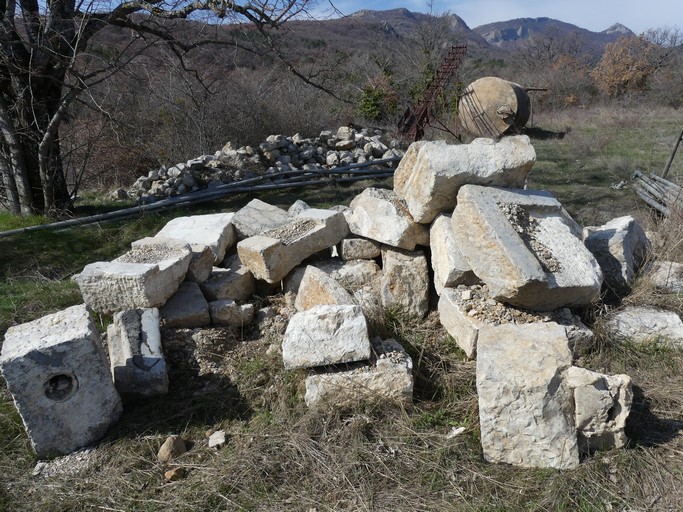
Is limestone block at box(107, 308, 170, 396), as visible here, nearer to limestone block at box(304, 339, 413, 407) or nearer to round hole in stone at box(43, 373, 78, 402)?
round hole in stone at box(43, 373, 78, 402)

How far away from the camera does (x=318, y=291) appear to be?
3.82m

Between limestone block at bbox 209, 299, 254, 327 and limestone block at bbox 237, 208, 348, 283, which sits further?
limestone block at bbox 237, 208, 348, 283

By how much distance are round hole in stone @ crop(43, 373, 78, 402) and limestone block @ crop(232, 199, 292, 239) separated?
2209 mm

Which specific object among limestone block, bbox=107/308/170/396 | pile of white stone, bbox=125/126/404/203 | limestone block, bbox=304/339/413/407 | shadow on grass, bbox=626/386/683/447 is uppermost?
pile of white stone, bbox=125/126/404/203

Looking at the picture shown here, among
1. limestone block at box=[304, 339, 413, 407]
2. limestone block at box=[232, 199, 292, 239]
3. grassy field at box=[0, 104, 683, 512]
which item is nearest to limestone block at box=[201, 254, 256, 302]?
grassy field at box=[0, 104, 683, 512]

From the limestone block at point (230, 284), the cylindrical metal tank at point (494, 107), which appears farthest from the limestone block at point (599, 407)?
the cylindrical metal tank at point (494, 107)

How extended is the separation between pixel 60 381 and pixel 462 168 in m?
2.94

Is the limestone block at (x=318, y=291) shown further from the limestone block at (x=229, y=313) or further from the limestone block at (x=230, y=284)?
the limestone block at (x=230, y=284)

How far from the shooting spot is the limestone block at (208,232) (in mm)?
4629

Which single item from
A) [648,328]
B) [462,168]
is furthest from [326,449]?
[648,328]

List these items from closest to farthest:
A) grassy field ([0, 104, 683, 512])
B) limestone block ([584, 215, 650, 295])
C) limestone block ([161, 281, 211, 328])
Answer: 1. grassy field ([0, 104, 683, 512])
2. limestone block ([161, 281, 211, 328])
3. limestone block ([584, 215, 650, 295])

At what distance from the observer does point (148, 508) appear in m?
2.62

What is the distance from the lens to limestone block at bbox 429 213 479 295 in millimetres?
3676

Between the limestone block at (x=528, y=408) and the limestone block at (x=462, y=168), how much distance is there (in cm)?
142
